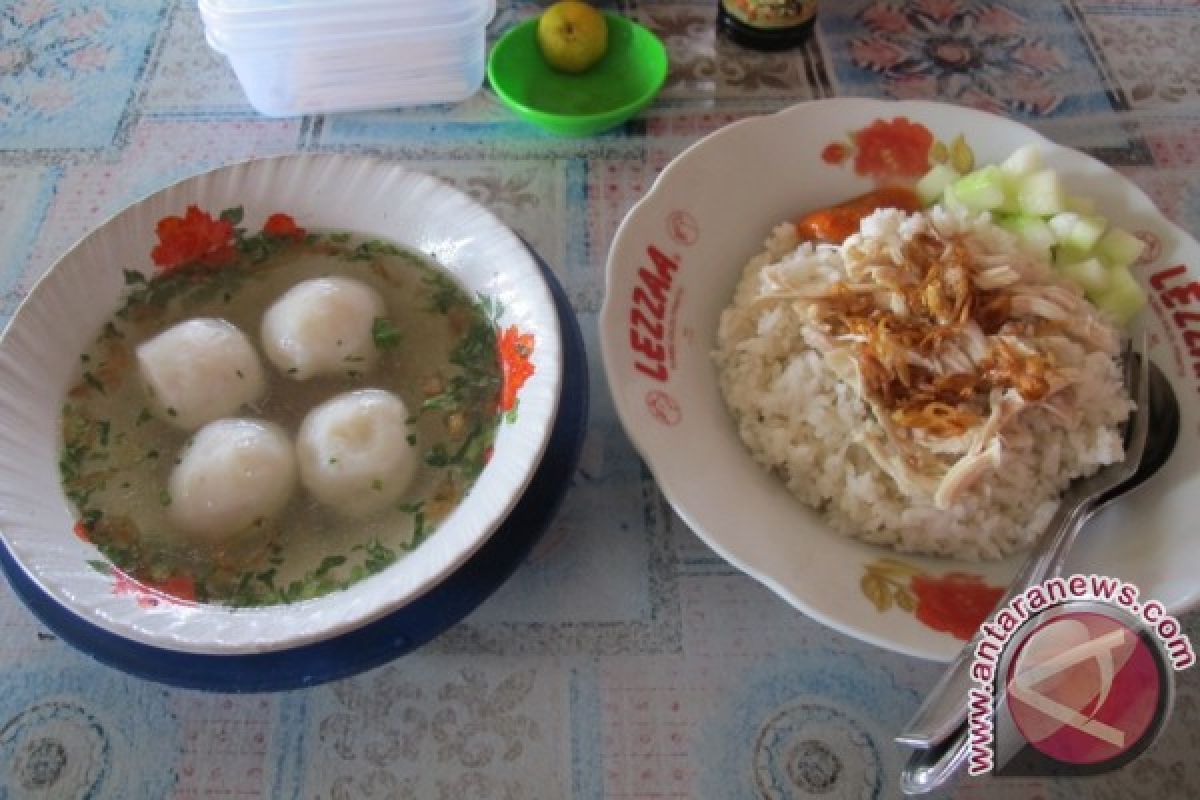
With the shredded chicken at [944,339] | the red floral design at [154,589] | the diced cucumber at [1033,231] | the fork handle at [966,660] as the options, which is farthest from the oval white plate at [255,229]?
the diced cucumber at [1033,231]

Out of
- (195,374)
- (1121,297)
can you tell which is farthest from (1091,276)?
(195,374)

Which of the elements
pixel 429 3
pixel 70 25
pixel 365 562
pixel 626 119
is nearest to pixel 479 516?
pixel 365 562

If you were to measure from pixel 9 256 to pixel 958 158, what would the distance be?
1688 mm

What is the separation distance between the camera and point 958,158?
4.62ft

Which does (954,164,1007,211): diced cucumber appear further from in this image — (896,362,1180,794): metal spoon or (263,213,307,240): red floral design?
(263,213,307,240): red floral design

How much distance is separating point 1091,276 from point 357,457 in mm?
1109

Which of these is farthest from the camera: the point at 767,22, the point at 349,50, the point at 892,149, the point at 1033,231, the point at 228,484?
the point at 767,22

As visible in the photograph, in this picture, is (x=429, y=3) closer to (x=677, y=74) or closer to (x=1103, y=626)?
(x=677, y=74)

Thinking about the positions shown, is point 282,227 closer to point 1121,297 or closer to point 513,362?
point 513,362

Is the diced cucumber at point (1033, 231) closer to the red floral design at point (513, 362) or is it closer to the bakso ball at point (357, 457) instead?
the red floral design at point (513, 362)

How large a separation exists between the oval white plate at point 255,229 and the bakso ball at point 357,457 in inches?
5.6

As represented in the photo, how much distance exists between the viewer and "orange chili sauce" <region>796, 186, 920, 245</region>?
137 centimetres

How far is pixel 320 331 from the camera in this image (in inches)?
47.4

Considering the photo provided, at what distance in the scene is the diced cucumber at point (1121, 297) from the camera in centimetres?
124
